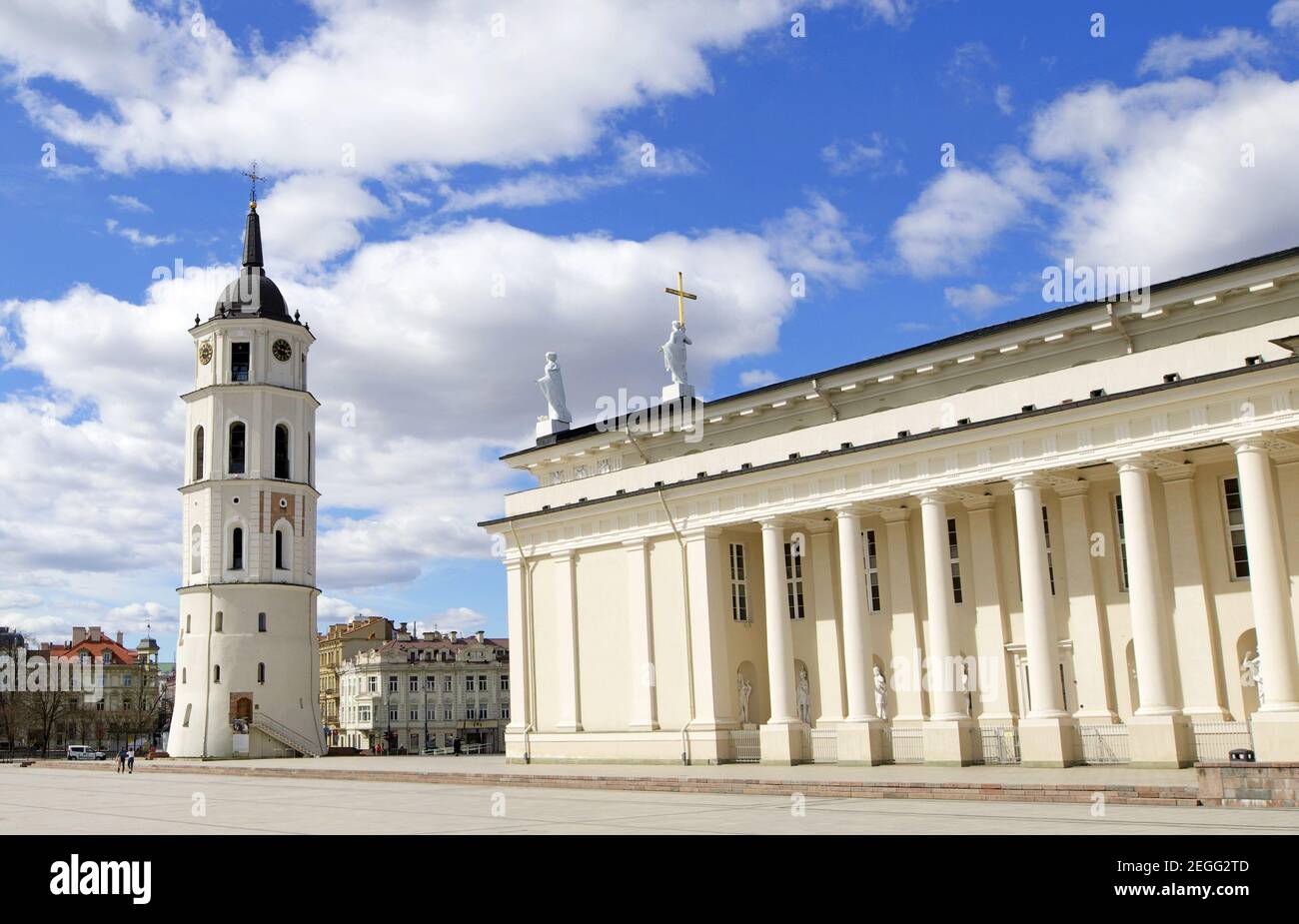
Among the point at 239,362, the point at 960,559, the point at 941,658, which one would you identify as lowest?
the point at 941,658

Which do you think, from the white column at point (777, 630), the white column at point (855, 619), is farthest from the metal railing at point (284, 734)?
the white column at point (855, 619)

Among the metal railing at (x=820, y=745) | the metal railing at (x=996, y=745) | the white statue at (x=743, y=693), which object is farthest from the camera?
the white statue at (x=743, y=693)

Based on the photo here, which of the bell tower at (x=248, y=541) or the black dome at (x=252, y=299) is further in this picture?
the black dome at (x=252, y=299)

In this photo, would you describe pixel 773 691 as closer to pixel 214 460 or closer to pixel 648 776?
pixel 648 776

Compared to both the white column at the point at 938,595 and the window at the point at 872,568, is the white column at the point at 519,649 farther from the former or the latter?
the white column at the point at 938,595

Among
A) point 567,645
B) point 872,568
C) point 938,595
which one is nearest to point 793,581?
point 872,568

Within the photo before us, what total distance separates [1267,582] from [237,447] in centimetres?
5987

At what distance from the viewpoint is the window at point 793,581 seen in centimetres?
4122

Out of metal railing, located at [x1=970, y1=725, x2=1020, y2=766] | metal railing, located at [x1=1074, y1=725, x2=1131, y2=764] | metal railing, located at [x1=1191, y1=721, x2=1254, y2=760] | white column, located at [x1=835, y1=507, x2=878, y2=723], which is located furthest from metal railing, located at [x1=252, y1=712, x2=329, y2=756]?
metal railing, located at [x1=1191, y1=721, x2=1254, y2=760]

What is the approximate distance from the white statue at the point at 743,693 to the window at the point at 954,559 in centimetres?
786

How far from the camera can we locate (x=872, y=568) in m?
39.3

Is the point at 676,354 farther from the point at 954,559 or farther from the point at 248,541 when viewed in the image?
the point at 248,541

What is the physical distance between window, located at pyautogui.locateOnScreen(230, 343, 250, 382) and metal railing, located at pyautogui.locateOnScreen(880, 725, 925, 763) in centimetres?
5124

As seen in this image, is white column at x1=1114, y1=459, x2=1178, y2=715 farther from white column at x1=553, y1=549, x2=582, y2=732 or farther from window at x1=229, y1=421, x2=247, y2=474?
window at x1=229, y1=421, x2=247, y2=474
